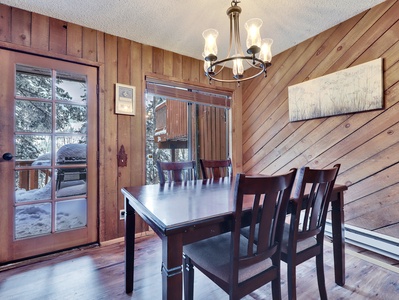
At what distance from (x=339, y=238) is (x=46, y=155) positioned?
2.72 meters

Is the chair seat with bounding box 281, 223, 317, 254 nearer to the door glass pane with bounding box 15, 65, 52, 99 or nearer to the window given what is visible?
the window

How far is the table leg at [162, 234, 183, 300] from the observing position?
0.89m

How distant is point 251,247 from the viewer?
40.4 inches

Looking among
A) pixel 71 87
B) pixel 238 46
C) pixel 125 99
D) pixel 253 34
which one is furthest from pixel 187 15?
pixel 71 87

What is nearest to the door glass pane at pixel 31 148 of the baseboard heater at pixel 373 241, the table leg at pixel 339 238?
the table leg at pixel 339 238

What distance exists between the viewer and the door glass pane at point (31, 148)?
198cm

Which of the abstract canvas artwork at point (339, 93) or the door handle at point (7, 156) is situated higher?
the abstract canvas artwork at point (339, 93)

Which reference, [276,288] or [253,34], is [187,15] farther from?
[276,288]

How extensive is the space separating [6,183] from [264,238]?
2.29 metres

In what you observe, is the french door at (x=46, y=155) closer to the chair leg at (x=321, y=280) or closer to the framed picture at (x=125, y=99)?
the framed picture at (x=125, y=99)

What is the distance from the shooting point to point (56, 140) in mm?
2143

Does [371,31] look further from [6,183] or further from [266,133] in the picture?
[6,183]

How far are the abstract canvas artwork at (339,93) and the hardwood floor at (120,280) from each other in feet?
4.83

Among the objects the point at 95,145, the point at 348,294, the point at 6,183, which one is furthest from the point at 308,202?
the point at 6,183
